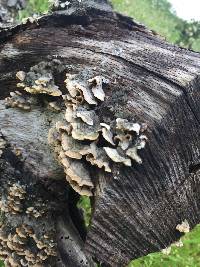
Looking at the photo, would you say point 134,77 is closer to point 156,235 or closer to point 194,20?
point 156,235

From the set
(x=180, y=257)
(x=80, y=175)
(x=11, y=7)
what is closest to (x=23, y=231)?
(x=80, y=175)

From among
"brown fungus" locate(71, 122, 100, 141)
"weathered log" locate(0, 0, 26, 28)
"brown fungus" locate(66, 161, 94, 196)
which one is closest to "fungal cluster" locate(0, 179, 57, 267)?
"brown fungus" locate(66, 161, 94, 196)

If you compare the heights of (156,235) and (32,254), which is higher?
(156,235)

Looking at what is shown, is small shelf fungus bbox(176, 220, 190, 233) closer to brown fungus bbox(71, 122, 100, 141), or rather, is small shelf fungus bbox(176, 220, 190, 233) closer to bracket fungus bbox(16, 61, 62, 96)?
brown fungus bbox(71, 122, 100, 141)

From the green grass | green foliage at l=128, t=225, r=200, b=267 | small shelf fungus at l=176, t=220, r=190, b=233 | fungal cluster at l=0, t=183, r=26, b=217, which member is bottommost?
green foliage at l=128, t=225, r=200, b=267

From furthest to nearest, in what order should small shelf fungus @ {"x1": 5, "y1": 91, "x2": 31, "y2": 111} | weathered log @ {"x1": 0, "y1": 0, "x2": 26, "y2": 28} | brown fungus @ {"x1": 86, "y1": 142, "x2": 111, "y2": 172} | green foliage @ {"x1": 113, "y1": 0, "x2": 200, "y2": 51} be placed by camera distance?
green foliage @ {"x1": 113, "y1": 0, "x2": 200, "y2": 51} < weathered log @ {"x1": 0, "y1": 0, "x2": 26, "y2": 28} < small shelf fungus @ {"x1": 5, "y1": 91, "x2": 31, "y2": 111} < brown fungus @ {"x1": 86, "y1": 142, "x2": 111, "y2": 172}

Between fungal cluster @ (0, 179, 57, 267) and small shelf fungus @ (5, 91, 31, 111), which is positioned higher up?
small shelf fungus @ (5, 91, 31, 111)

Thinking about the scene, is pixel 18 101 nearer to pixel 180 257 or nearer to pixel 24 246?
pixel 24 246

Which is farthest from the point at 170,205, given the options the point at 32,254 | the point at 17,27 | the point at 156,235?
the point at 17,27
